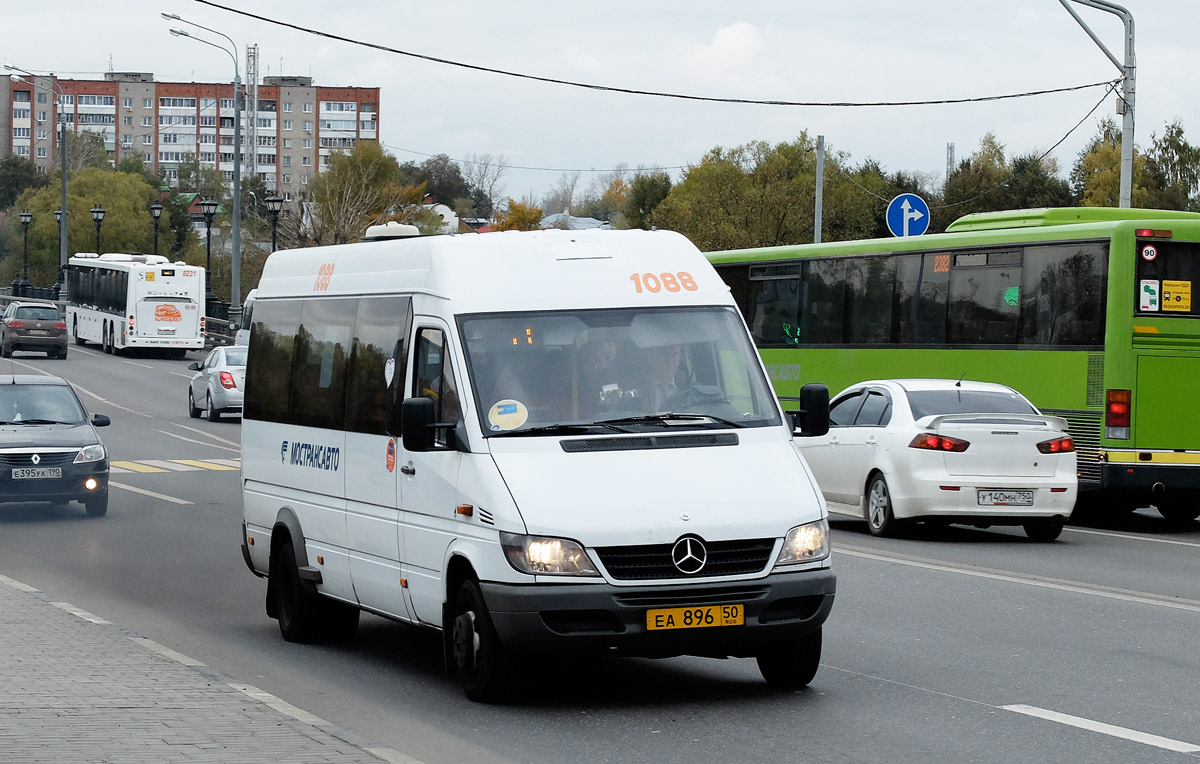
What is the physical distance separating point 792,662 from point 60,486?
1317cm

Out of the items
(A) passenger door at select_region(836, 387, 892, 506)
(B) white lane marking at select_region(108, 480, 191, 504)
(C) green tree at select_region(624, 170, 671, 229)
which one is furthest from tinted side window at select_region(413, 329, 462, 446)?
(C) green tree at select_region(624, 170, 671, 229)

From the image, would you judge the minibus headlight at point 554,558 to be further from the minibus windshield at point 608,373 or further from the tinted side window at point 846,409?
the tinted side window at point 846,409

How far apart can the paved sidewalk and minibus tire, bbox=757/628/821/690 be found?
2376 millimetres

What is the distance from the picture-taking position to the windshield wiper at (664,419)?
28.6 feet

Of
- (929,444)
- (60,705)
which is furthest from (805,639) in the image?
(929,444)

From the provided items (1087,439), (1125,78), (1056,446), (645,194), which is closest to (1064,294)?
(1087,439)

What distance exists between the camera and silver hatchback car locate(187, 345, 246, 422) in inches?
1476

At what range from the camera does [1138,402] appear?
1847 cm

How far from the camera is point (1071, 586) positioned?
42.5ft

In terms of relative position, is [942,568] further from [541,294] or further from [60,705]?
[60,705]

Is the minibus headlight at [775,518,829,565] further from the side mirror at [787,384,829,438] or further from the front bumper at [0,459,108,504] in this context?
the front bumper at [0,459,108,504]

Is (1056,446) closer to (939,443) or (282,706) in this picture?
(939,443)

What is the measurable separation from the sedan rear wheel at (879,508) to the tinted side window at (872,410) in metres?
0.57

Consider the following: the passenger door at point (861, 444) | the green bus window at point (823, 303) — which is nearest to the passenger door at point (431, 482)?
the passenger door at point (861, 444)
